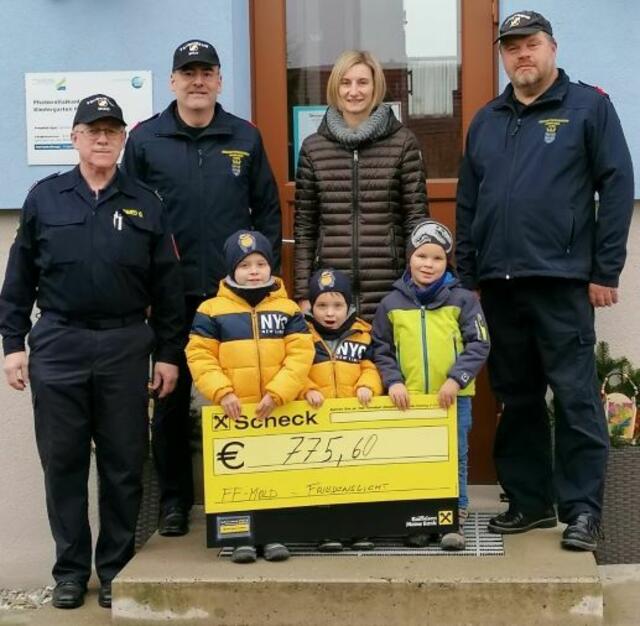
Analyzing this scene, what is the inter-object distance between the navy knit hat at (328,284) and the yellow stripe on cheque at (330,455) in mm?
432

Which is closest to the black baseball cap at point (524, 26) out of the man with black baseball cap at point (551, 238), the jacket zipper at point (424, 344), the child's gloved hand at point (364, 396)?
the man with black baseball cap at point (551, 238)

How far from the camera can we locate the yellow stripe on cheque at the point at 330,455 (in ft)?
15.1

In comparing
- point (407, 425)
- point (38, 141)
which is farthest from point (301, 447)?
point (38, 141)

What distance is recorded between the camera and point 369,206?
16.1 ft

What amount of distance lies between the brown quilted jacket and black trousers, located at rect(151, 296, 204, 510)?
2.02ft

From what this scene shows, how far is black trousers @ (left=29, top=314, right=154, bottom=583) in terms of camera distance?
15.0ft

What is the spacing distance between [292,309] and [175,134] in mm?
968

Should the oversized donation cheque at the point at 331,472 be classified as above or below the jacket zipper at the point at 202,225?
below

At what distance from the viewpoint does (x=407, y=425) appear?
4613 mm

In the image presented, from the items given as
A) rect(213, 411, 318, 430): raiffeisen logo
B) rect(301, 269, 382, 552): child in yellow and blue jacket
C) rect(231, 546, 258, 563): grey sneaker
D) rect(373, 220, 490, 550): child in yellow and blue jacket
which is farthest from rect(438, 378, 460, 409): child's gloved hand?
rect(231, 546, 258, 563): grey sneaker

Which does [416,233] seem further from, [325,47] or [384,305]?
[325,47]

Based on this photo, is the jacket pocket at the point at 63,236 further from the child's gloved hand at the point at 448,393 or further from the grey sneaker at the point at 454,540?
the grey sneaker at the point at 454,540

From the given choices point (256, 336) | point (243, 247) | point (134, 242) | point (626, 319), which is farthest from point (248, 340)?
point (626, 319)

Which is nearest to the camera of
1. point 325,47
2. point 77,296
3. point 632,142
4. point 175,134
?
point 77,296
